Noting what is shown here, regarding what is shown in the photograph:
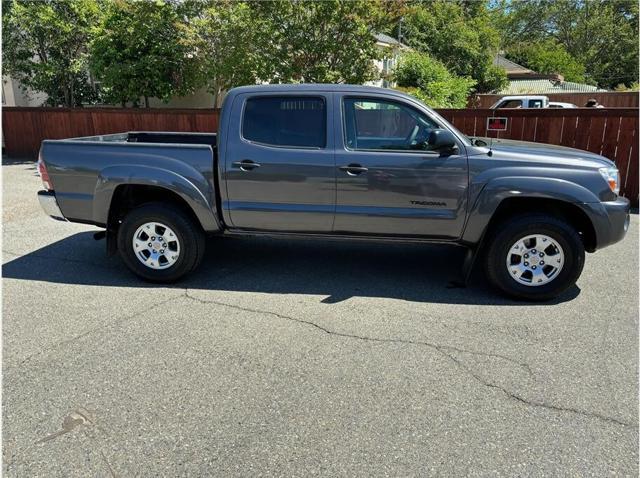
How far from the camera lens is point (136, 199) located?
497cm

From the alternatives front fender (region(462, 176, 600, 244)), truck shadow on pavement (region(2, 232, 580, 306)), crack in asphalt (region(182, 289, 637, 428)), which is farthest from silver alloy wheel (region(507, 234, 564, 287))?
crack in asphalt (region(182, 289, 637, 428))

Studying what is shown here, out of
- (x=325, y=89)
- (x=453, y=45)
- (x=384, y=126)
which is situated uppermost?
(x=453, y=45)

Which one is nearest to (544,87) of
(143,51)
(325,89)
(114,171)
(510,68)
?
(510,68)

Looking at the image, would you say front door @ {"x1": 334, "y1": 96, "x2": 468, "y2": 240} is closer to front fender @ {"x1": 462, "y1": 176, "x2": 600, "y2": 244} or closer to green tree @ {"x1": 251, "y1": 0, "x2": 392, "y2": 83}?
front fender @ {"x1": 462, "y1": 176, "x2": 600, "y2": 244}

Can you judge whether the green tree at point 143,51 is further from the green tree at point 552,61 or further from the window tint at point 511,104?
the green tree at point 552,61

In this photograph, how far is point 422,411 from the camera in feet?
9.26

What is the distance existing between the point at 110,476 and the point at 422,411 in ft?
5.70

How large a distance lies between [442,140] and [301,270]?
2.06m

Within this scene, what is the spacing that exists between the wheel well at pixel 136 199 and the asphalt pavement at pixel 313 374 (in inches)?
25.8

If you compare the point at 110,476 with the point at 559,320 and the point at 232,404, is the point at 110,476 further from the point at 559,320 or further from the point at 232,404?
the point at 559,320

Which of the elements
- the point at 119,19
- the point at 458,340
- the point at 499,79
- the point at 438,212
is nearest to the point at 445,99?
the point at 119,19

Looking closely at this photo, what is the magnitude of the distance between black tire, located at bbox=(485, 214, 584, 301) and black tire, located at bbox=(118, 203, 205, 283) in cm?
287

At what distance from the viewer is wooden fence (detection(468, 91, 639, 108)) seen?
25047mm

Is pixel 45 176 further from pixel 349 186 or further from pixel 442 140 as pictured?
pixel 442 140
